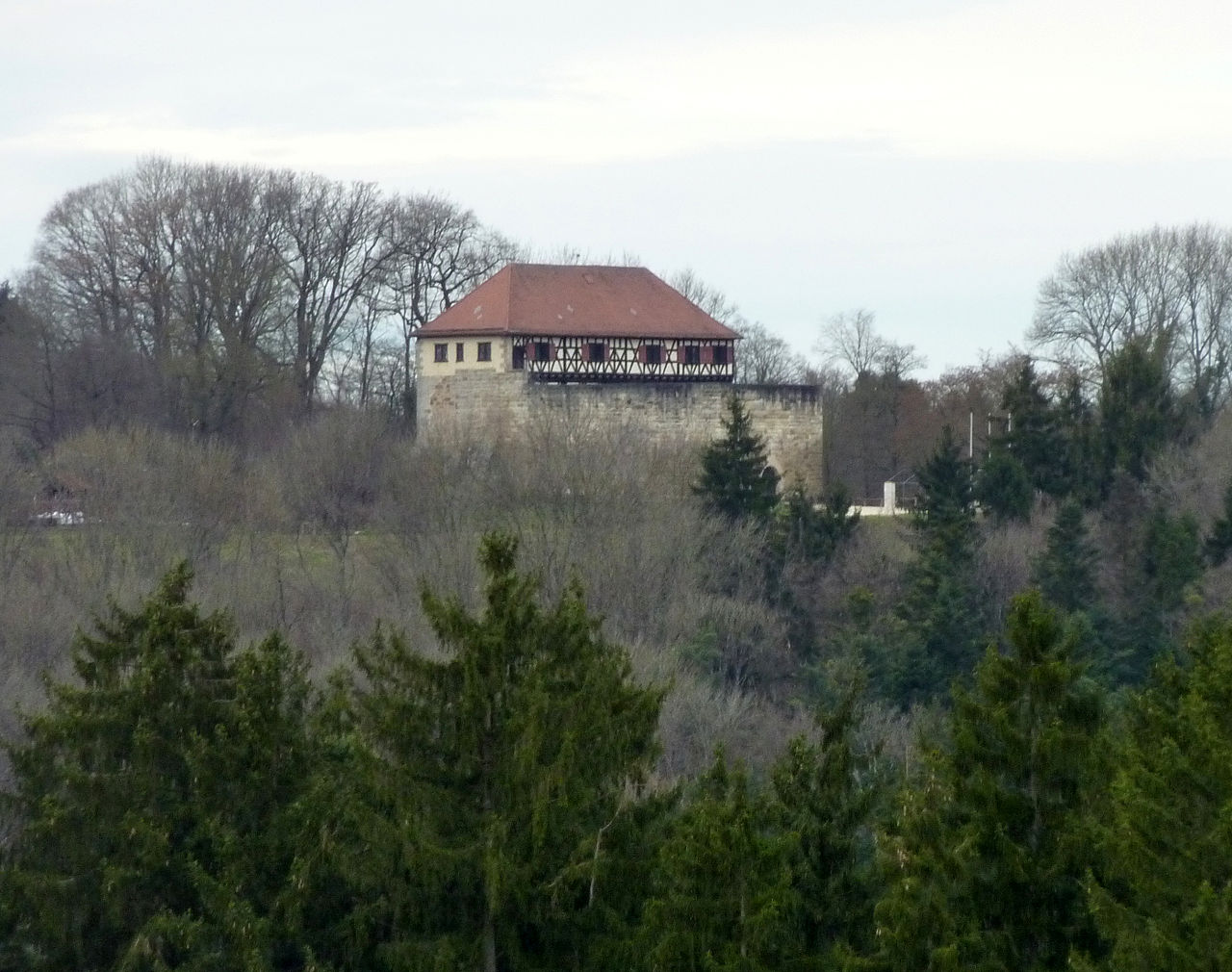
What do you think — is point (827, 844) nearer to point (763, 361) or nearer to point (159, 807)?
point (159, 807)

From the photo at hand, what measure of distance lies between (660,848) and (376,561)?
23159mm

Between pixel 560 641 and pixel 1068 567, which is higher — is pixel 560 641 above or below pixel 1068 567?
above

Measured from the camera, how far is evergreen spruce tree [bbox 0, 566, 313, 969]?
502 inches

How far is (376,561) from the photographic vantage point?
35031 mm

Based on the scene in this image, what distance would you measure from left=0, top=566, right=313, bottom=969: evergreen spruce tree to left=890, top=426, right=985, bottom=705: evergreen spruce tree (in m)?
17.6

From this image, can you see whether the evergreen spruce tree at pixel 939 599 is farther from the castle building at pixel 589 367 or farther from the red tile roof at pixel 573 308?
the red tile roof at pixel 573 308

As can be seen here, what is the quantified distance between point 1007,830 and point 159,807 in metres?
5.89

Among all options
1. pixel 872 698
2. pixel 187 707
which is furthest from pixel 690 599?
pixel 187 707

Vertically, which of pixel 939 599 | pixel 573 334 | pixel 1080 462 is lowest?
pixel 939 599

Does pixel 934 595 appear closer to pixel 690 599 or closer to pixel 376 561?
pixel 690 599

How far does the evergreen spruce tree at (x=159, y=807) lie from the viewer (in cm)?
1276

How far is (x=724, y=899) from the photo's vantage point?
1126 cm

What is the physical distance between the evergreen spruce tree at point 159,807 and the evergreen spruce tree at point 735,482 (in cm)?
2422

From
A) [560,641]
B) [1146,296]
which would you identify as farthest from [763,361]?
[560,641]
